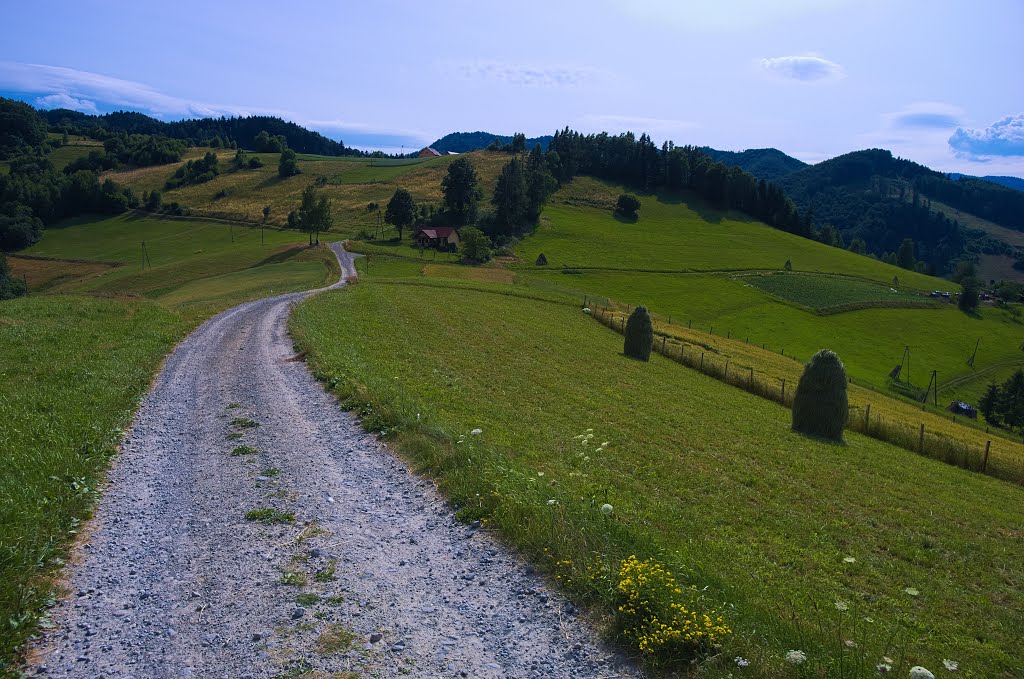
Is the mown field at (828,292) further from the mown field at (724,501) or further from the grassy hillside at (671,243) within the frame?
the mown field at (724,501)

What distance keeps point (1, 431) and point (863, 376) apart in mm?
76944

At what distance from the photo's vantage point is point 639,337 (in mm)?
43906

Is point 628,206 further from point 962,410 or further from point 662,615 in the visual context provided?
point 662,615

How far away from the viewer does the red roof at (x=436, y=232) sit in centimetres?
10850

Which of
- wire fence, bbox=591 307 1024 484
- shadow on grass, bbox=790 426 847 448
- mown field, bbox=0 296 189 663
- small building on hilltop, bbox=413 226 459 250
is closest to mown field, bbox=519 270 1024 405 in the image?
small building on hilltop, bbox=413 226 459 250

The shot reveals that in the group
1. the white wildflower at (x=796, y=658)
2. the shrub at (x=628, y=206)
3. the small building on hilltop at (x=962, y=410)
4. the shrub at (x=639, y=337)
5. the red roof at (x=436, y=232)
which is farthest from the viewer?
the shrub at (x=628, y=206)

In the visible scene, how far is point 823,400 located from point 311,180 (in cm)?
16369

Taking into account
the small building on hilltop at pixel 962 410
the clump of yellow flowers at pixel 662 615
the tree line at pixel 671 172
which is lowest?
the small building on hilltop at pixel 962 410

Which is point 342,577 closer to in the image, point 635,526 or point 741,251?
point 635,526

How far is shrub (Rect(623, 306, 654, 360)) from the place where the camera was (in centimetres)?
4381

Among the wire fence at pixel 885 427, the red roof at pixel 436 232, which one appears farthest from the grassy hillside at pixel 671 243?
the wire fence at pixel 885 427

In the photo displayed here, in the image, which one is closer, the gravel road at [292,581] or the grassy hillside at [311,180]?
the gravel road at [292,581]

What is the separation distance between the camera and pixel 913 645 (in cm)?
941

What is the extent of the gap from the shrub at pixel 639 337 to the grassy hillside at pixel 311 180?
287ft
